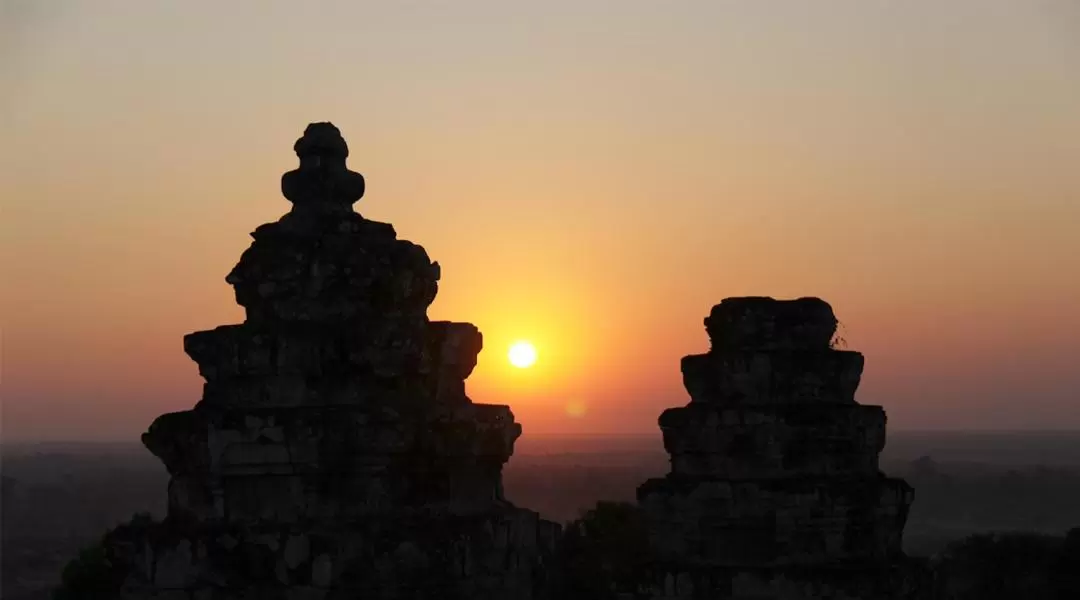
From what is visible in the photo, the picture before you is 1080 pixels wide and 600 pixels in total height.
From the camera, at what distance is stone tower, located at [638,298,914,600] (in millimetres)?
15000

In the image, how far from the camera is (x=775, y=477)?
15266 millimetres

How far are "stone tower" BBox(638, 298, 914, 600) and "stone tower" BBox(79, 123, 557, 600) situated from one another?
3375 mm

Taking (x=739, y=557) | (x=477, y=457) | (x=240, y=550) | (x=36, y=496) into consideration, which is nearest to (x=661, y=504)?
(x=739, y=557)

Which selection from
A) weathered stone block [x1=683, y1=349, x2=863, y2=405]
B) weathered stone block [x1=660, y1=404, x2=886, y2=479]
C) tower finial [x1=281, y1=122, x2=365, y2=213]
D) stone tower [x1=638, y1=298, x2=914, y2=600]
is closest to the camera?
tower finial [x1=281, y1=122, x2=365, y2=213]

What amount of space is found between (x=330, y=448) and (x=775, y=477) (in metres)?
5.37

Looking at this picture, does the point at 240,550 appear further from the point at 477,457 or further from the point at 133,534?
the point at 477,457

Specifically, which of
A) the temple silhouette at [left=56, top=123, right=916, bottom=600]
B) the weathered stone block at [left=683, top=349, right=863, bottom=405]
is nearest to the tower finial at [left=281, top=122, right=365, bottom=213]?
the temple silhouette at [left=56, top=123, right=916, bottom=600]

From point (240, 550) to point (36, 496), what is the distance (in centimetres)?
15849

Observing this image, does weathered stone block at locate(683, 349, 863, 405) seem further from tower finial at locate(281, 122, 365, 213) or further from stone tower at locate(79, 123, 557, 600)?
tower finial at locate(281, 122, 365, 213)

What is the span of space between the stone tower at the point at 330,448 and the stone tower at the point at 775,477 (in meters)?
3.38

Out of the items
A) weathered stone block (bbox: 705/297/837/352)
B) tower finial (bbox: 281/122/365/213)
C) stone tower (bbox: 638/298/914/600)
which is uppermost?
tower finial (bbox: 281/122/365/213)

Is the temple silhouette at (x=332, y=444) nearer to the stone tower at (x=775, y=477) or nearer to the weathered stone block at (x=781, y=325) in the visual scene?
the stone tower at (x=775, y=477)

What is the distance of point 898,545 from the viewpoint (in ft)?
50.8

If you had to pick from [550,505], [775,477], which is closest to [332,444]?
[775,477]
